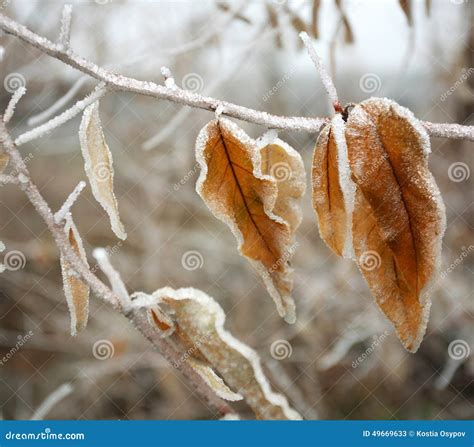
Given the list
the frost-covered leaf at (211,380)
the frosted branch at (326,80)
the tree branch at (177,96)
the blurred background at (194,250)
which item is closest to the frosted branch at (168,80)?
the tree branch at (177,96)

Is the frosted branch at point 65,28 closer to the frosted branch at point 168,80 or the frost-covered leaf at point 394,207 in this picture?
the frosted branch at point 168,80

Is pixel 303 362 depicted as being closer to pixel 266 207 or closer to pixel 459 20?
pixel 459 20

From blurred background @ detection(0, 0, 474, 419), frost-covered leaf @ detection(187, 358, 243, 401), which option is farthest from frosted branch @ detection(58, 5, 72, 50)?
blurred background @ detection(0, 0, 474, 419)

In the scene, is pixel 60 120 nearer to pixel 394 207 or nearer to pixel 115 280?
pixel 115 280

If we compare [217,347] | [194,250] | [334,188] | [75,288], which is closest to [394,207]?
[334,188]

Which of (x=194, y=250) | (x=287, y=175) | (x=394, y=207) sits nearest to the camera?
(x=394, y=207)

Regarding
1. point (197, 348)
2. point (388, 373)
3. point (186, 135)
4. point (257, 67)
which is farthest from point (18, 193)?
point (197, 348)
